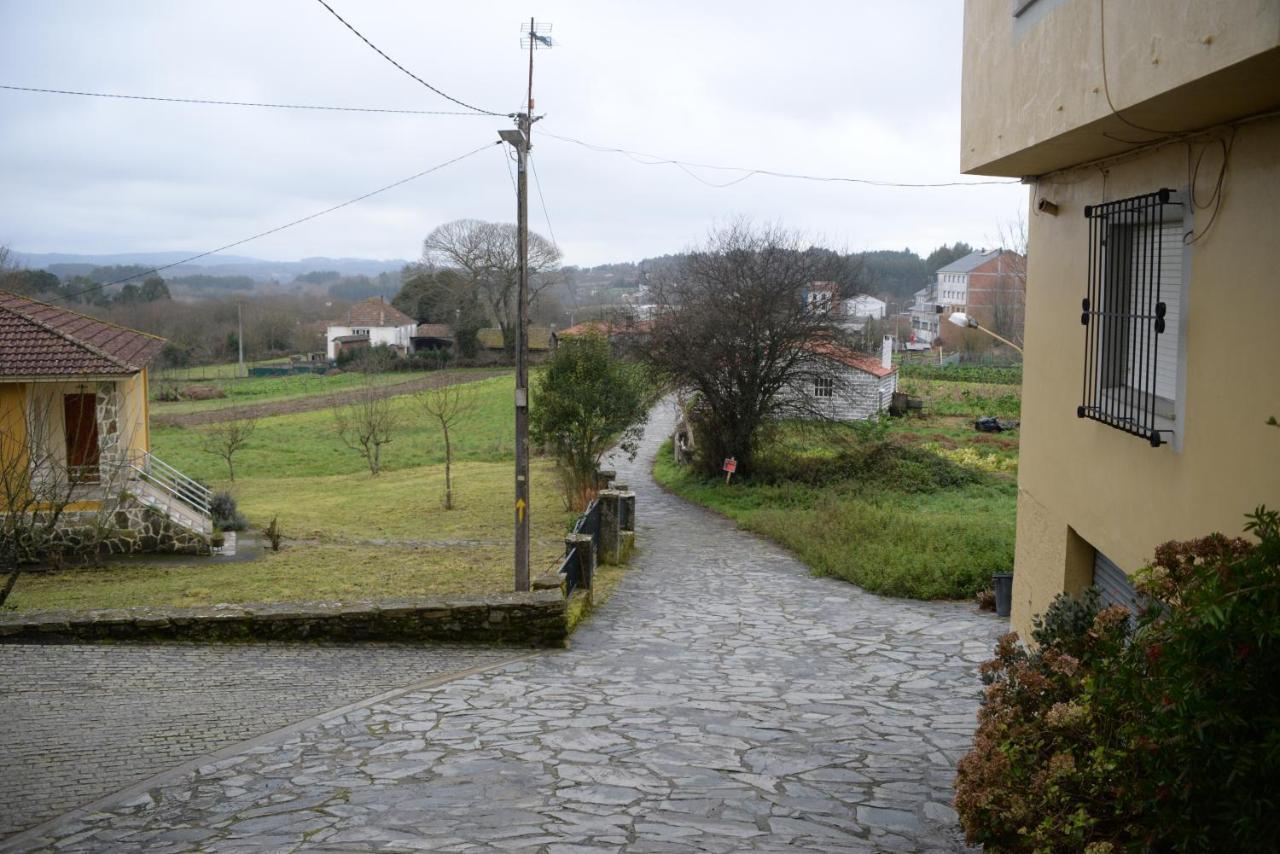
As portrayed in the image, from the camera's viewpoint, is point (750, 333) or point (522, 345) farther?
point (750, 333)

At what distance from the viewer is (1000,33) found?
298 inches

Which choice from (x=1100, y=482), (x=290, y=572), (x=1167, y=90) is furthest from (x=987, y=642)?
(x=290, y=572)

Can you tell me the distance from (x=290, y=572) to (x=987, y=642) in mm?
10941

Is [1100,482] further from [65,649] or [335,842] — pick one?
[65,649]

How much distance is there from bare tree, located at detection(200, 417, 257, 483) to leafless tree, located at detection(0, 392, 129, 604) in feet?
35.5

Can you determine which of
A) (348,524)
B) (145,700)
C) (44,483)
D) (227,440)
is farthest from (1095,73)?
(227,440)

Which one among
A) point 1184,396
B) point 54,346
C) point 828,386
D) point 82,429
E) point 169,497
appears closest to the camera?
point 1184,396

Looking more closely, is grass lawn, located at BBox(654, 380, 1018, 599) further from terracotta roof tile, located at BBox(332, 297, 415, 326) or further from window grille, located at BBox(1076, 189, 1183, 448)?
terracotta roof tile, located at BBox(332, 297, 415, 326)

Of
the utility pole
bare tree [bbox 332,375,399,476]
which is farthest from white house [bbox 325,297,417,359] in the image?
the utility pole

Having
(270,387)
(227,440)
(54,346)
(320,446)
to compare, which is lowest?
(320,446)

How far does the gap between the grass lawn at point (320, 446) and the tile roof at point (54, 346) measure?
986 cm

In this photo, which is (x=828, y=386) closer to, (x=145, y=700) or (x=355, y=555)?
(x=355, y=555)

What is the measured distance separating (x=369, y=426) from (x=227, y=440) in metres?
5.22

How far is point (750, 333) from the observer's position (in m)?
28.1
